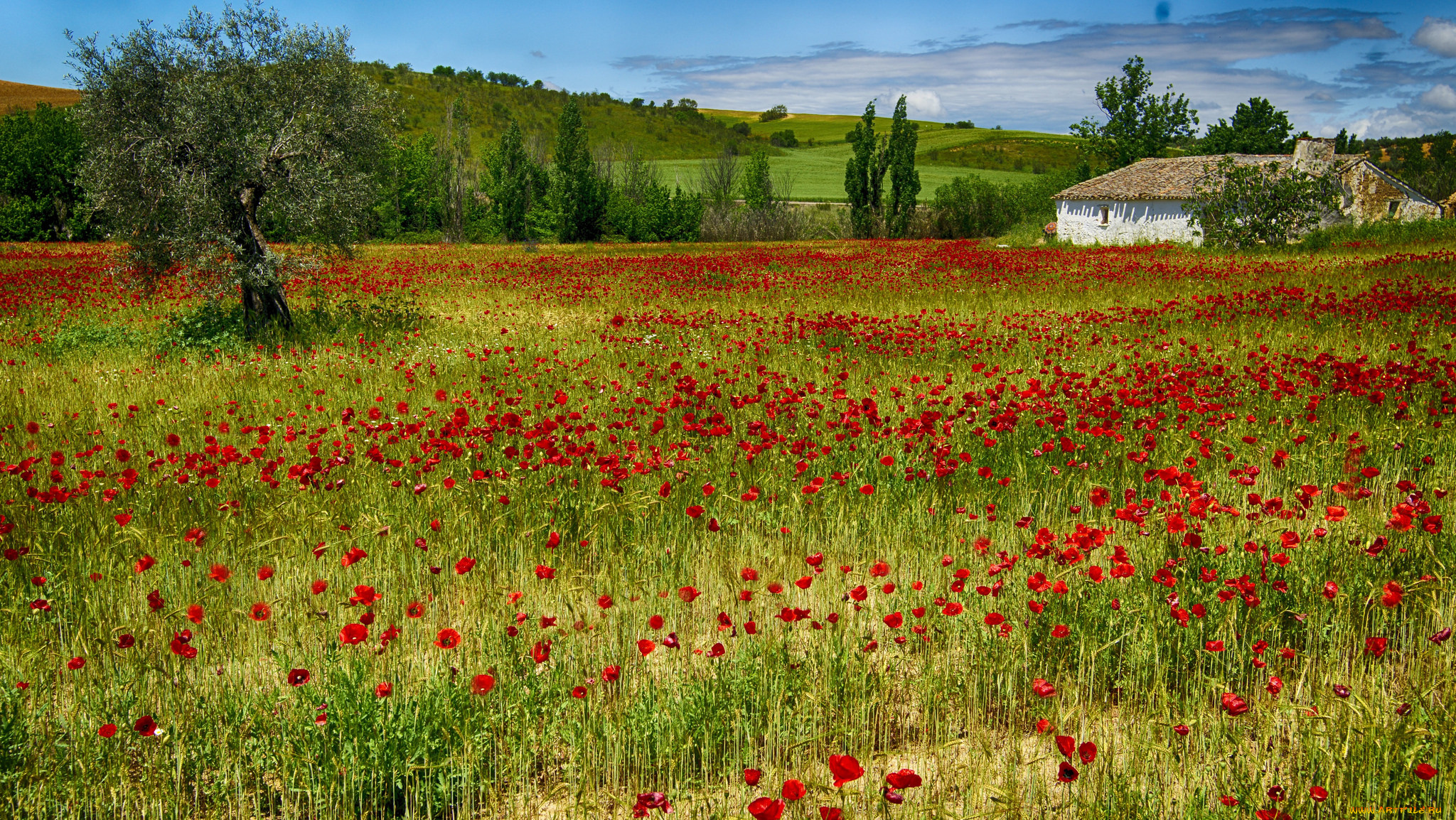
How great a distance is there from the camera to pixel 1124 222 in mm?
41719

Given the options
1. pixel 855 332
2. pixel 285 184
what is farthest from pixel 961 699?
pixel 285 184

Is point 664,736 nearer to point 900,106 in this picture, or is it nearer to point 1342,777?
point 1342,777

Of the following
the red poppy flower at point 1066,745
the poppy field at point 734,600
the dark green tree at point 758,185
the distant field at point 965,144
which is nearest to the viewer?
the red poppy flower at point 1066,745

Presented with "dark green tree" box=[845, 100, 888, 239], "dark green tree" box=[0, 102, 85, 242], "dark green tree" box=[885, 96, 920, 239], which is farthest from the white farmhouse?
"dark green tree" box=[0, 102, 85, 242]

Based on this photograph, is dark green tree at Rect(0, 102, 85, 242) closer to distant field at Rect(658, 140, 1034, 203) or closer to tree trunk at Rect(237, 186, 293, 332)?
tree trunk at Rect(237, 186, 293, 332)

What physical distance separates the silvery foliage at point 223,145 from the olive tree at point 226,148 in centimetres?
2

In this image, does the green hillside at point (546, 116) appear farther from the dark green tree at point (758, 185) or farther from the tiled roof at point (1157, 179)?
the tiled roof at point (1157, 179)

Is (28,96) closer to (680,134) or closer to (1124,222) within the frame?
(680,134)

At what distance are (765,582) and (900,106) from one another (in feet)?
174

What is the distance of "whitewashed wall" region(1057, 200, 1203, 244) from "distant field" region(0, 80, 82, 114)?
100593 millimetres

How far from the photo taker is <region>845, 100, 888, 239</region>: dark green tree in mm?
53344

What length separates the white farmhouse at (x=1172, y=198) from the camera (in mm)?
38344

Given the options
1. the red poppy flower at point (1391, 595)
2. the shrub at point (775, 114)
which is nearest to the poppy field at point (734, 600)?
the red poppy flower at point (1391, 595)

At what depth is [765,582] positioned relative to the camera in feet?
13.8
